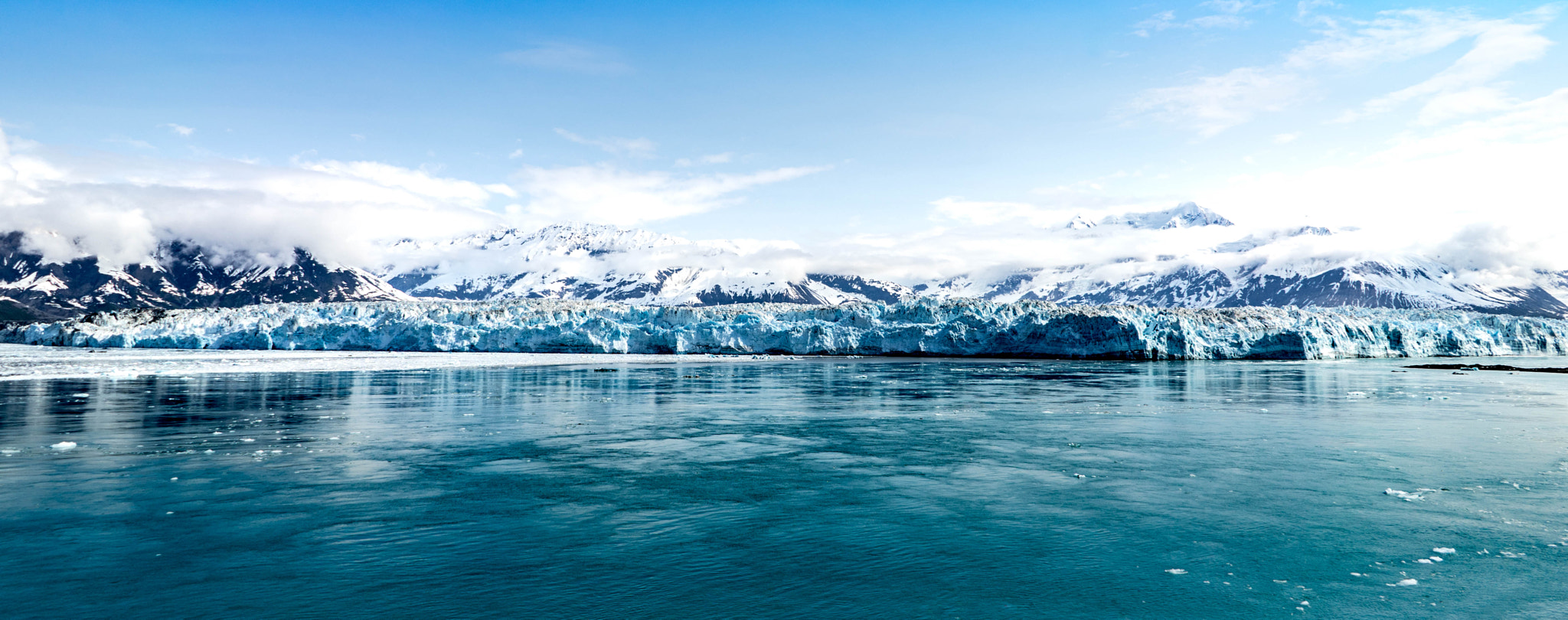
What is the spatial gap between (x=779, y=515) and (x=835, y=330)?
60.7 m

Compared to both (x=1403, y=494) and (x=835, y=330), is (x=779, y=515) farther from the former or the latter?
(x=835, y=330)

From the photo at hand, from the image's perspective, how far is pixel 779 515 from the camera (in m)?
9.23

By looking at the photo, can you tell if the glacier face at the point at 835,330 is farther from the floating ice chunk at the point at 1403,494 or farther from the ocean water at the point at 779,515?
the floating ice chunk at the point at 1403,494

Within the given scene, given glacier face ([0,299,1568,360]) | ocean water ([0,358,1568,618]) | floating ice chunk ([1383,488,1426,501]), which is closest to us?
ocean water ([0,358,1568,618])

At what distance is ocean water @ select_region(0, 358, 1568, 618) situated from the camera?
6.51 metres

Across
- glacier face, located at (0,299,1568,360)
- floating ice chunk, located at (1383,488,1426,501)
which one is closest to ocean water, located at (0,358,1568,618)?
floating ice chunk, located at (1383,488,1426,501)

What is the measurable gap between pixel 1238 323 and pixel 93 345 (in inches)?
3944

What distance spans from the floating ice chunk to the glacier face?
175 feet

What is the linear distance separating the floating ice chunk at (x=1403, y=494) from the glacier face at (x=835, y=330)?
5323cm

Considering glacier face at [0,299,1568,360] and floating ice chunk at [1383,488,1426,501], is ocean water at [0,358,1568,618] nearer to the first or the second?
floating ice chunk at [1383,488,1426,501]

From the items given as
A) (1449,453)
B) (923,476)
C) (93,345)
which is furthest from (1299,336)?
(93,345)

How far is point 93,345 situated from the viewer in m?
78.7

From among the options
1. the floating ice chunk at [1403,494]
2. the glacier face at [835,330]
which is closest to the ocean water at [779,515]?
the floating ice chunk at [1403,494]

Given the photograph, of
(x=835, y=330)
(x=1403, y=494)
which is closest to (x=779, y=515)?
(x=1403, y=494)
